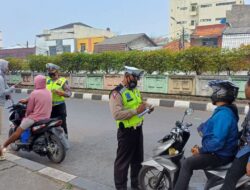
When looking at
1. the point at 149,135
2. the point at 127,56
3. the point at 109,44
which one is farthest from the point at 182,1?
the point at 149,135

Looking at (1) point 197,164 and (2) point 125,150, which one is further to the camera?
(2) point 125,150

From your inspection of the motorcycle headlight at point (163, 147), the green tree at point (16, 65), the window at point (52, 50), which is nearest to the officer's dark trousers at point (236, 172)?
the motorcycle headlight at point (163, 147)

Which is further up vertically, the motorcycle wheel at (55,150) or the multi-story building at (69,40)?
the multi-story building at (69,40)

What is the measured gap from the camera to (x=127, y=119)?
345 cm

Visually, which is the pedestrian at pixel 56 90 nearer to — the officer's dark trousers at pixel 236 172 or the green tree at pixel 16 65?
the officer's dark trousers at pixel 236 172

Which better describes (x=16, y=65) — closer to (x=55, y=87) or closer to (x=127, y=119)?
(x=55, y=87)

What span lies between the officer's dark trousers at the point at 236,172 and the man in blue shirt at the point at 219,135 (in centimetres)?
23

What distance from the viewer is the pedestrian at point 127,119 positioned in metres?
3.43

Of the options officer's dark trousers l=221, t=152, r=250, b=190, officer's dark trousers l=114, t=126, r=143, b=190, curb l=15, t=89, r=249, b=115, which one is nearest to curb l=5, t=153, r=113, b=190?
officer's dark trousers l=114, t=126, r=143, b=190

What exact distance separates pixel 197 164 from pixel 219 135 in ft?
1.22

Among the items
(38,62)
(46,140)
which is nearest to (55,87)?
(46,140)

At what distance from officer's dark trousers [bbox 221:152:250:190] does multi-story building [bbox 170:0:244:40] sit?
71.8 m

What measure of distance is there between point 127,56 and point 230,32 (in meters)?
25.2

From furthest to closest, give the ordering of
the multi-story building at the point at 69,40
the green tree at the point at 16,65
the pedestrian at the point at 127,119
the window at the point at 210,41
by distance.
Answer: the multi-story building at the point at 69,40
the window at the point at 210,41
the green tree at the point at 16,65
the pedestrian at the point at 127,119
